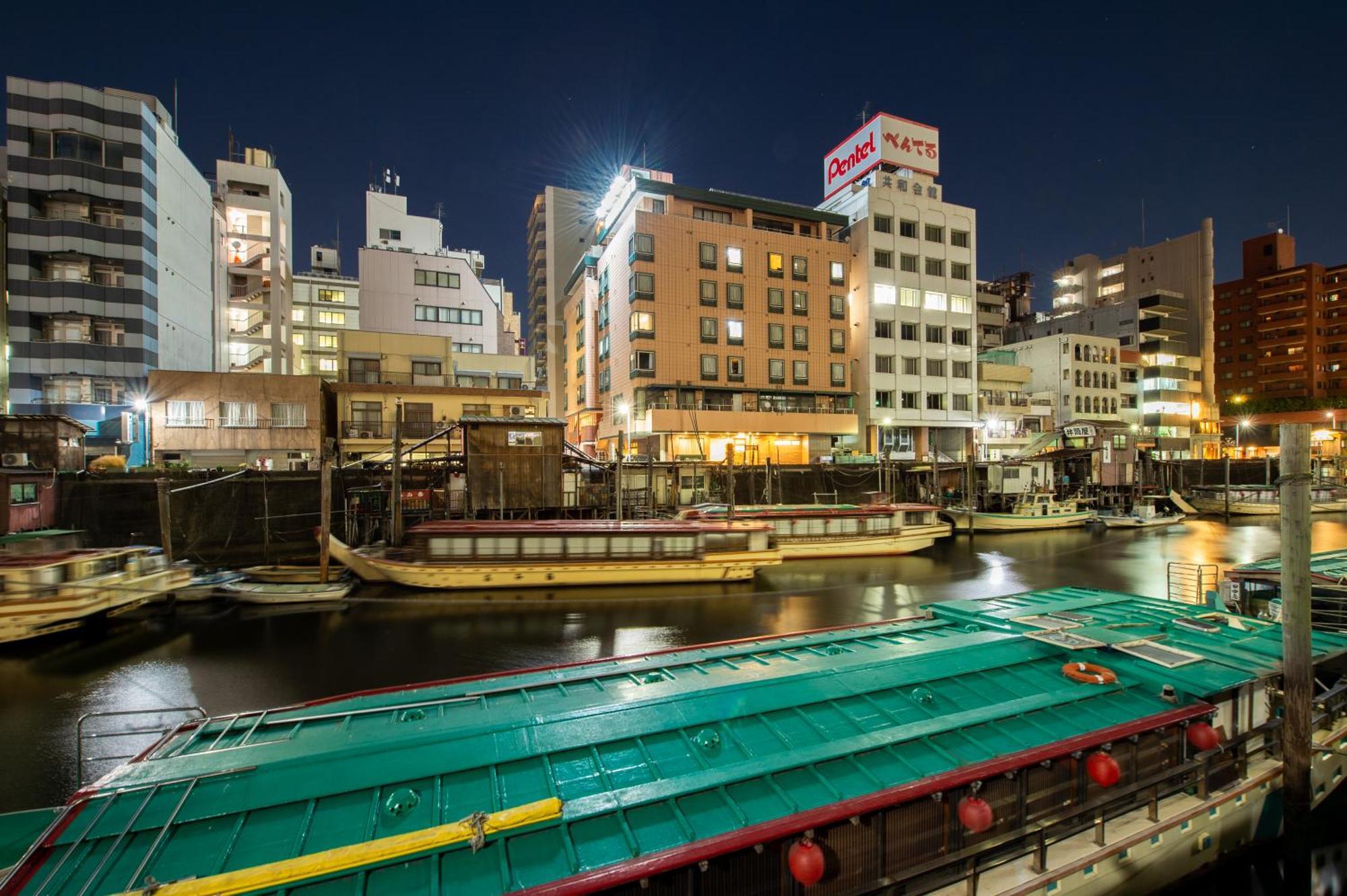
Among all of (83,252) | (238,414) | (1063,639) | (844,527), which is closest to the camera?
(1063,639)

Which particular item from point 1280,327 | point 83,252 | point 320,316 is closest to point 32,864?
point 83,252

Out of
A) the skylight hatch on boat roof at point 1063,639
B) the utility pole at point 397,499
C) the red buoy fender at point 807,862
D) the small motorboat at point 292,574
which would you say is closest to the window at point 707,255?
the utility pole at point 397,499

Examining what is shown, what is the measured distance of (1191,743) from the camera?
7.38 metres

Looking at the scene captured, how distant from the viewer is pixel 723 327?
54438mm

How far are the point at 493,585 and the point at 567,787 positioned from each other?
20.9 metres

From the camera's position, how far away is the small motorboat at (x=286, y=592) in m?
22.0

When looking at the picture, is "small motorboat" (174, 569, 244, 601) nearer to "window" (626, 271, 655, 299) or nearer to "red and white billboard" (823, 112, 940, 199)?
"window" (626, 271, 655, 299)

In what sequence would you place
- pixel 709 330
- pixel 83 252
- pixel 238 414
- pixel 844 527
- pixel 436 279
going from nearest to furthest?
pixel 844 527 < pixel 238 414 < pixel 83 252 < pixel 709 330 < pixel 436 279

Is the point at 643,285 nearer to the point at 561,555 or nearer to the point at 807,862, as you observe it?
the point at 561,555

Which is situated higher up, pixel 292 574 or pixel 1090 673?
pixel 1090 673

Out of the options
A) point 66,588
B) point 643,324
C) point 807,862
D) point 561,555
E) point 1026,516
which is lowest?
point 1026,516

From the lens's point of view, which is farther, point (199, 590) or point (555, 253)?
point (555, 253)

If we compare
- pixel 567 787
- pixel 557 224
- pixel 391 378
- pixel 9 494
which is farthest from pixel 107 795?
pixel 557 224

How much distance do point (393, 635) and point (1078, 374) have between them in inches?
3204
